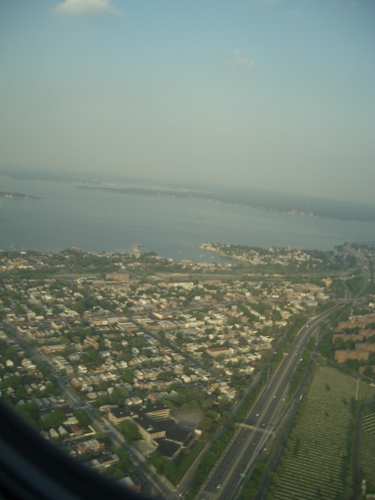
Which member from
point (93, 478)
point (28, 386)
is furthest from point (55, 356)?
point (93, 478)

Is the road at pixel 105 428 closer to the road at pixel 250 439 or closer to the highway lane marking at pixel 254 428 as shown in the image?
the road at pixel 250 439

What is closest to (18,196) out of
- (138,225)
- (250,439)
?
(138,225)

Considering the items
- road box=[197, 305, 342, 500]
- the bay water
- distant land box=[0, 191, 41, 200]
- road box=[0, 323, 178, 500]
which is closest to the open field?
road box=[197, 305, 342, 500]

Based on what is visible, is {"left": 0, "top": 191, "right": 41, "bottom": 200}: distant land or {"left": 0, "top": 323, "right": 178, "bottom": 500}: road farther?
{"left": 0, "top": 191, "right": 41, "bottom": 200}: distant land

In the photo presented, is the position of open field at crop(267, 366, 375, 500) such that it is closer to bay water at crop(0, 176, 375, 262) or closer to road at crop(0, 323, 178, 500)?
road at crop(0, 323, 178, 500)

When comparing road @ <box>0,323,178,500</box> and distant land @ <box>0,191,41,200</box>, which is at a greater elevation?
distant land @ <box>0,191,41,200</box>

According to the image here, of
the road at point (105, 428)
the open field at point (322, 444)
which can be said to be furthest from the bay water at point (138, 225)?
the open field at point (322, 444)

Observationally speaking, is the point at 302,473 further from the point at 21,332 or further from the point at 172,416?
the point at 21,332
